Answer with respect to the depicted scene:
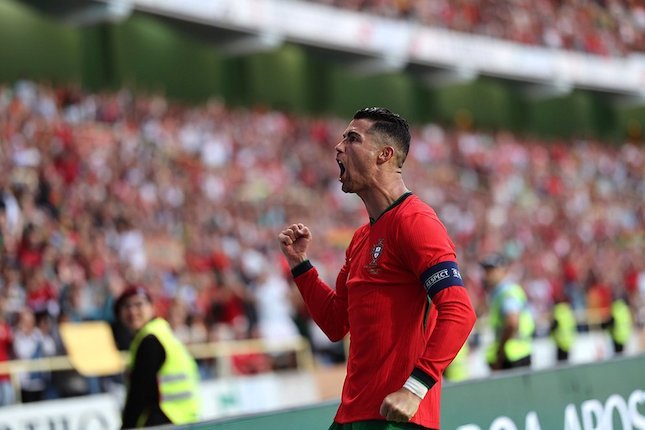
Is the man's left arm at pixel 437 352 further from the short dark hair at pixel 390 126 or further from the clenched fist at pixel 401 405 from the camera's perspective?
the short dark hair at pixel 390 126

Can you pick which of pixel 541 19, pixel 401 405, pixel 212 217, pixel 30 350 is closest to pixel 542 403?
pixel 401 405

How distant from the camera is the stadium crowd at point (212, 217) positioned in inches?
565

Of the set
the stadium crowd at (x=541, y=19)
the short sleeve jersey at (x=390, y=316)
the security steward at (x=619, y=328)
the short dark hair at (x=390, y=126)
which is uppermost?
the stadium crowd at (x=541, y=19)

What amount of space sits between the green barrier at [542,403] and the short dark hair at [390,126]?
2.29 m

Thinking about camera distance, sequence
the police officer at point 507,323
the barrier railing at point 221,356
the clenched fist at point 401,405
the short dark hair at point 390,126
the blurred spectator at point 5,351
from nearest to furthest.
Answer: the clenched fist at point 401,405 → the short dark hair at point 390,126 → the police officer at point 507,323 → the blurred spectator at point 5,351 → the barrier railing at point 221,356

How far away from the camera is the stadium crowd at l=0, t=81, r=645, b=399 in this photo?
1436 cm

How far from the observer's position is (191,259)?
17.3 metres

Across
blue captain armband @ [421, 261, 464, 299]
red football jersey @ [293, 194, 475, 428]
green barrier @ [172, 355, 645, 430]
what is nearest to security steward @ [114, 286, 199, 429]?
green barrier @ [172, 355, 645, 430]

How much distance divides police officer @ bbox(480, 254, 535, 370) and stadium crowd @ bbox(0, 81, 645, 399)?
18.4 feet

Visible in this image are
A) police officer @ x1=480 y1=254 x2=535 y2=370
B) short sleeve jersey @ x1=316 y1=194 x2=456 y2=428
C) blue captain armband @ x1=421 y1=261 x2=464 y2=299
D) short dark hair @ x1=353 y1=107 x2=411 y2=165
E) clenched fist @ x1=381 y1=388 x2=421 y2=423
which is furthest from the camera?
police officer @ x1=480 y1=254 x2=535 y2=370

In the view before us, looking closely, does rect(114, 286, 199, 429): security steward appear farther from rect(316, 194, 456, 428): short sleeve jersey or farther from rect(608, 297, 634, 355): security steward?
rect(608, 297, 634, 355): security steward

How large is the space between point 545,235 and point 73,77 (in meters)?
11.8

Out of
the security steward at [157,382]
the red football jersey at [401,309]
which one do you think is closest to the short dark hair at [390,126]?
the red football jersey at [401,309]

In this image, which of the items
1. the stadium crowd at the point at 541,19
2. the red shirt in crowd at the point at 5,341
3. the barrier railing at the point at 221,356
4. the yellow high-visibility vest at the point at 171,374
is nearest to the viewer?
the yellow high-visibility vest at the point at 171,374
